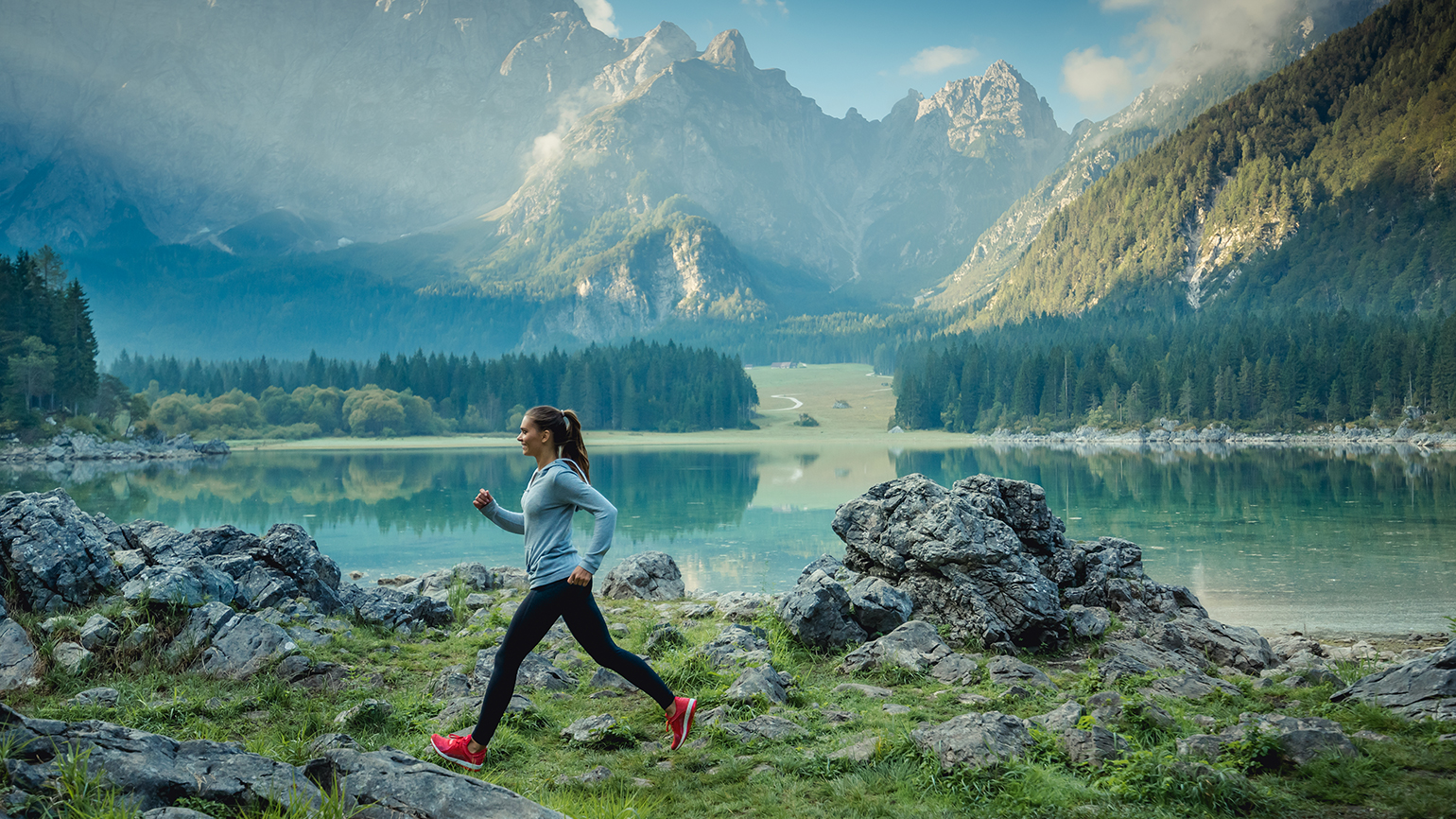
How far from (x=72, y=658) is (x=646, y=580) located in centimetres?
1108

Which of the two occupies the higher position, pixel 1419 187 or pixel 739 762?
pixel 1419 187

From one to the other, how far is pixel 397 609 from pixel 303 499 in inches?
1479

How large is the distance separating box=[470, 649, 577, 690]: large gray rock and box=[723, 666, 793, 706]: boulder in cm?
241

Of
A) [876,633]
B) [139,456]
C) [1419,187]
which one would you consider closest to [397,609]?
[876,633]

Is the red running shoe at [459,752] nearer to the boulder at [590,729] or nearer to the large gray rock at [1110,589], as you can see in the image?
the boulder at [590,729]

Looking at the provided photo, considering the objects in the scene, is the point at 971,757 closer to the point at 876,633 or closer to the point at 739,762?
the point at 739,762

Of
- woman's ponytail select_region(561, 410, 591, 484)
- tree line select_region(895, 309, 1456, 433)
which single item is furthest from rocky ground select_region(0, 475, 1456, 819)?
tree line select_region(895, 309, 1456, 433)

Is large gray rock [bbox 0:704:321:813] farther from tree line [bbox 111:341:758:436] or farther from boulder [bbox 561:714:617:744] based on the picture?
tree line [bbox 111:341:758:436]

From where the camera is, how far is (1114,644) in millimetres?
11414

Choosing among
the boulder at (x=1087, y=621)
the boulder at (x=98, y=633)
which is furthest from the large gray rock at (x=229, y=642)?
the boulder at (x=1087, y=621)

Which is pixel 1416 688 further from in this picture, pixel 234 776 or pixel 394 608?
pixel 394 608

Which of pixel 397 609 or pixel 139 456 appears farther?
pixel 139 456

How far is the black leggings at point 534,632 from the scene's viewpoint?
7.11 meters

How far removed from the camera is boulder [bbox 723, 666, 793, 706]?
8719mm
